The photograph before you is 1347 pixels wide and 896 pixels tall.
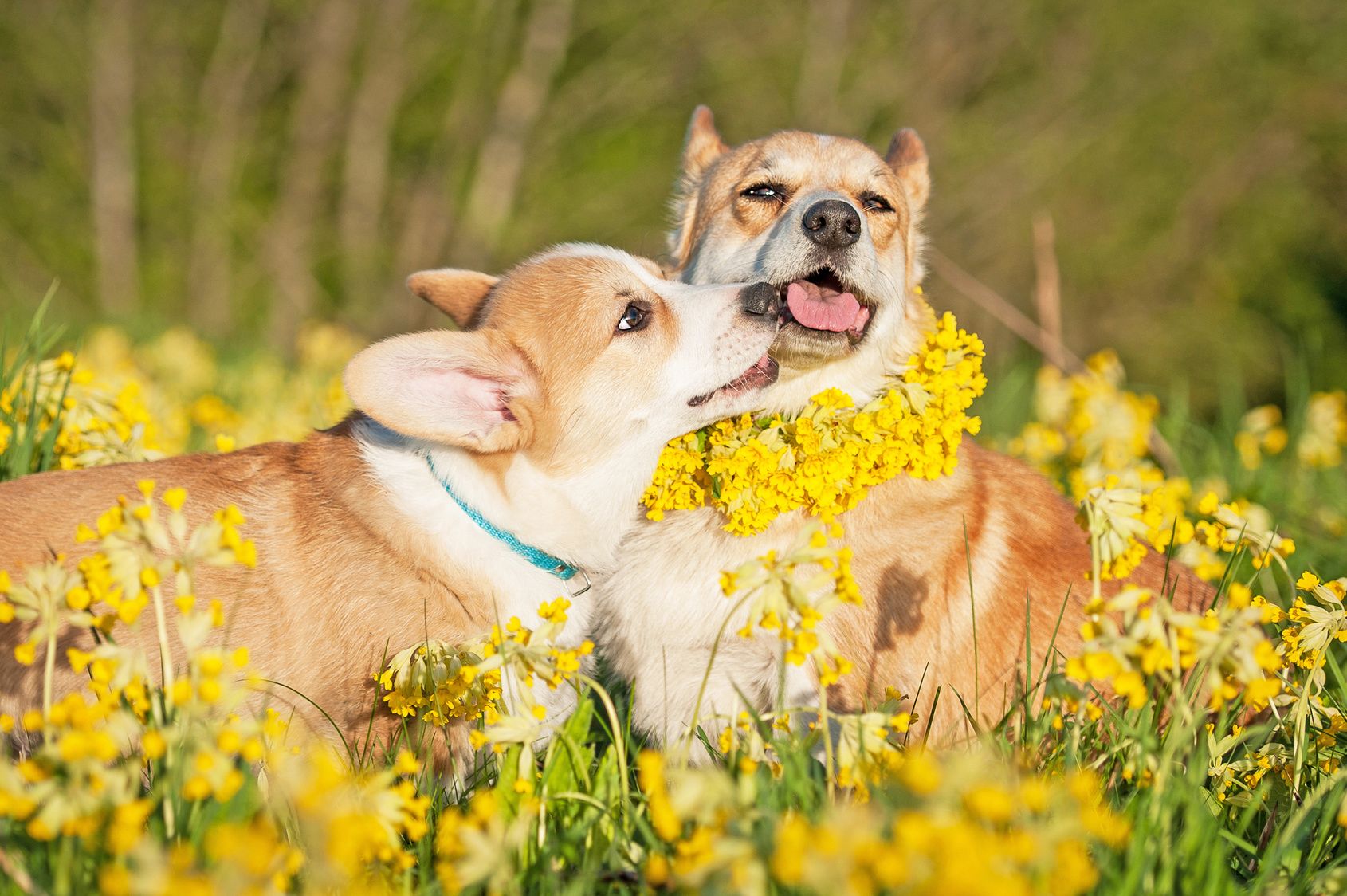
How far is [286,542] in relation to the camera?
122 inches

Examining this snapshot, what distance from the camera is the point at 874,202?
373cm

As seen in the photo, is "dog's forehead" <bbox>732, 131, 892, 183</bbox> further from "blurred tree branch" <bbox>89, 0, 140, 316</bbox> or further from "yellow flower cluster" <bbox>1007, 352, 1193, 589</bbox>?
"blurred tree branch" <bbox>89, 0, 140, 316</bbox>

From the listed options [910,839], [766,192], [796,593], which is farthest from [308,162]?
[910,839]

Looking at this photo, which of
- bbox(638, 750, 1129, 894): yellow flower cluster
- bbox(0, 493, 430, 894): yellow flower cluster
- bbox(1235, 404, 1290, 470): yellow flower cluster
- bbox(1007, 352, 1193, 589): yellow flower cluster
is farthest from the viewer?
bbox(1235, 404, 1290, 470): yellow flower cluster

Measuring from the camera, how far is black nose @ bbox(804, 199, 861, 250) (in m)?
3.27

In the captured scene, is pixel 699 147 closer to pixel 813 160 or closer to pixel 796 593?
pixel 813 160

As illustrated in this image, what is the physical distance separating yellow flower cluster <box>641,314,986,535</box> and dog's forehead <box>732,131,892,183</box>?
3.23 ft

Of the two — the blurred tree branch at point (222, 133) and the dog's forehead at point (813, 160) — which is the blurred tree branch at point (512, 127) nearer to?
the blurred tree branch at point (222, 133)

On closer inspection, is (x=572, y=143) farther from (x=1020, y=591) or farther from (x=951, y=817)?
(x=951, y=817)

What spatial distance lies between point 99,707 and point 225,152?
587 inches

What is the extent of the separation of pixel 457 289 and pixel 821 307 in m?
1.30

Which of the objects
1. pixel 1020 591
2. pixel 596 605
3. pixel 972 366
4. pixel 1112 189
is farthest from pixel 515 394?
Answer: pixel 1112 189

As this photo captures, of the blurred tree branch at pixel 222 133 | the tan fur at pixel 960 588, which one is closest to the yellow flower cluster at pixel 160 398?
the tan fur at pixel 960 588

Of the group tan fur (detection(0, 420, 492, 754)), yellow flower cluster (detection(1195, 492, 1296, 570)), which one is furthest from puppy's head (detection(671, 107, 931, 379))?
tan fur (detection(0, 420, 492, 754))
